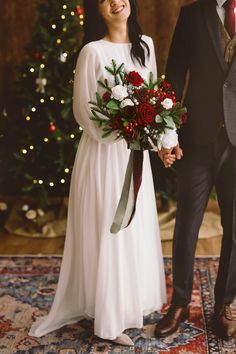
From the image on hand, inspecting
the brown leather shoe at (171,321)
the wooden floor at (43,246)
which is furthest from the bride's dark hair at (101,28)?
the wooden floor at (43,246)

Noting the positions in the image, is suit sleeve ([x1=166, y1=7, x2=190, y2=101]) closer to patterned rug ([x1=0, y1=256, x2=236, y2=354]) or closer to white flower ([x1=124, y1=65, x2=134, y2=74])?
white flower ([x1=124, y1=65, x2=134, y2=74])

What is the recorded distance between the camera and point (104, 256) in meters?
2.86

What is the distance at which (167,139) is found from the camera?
8.54 ft

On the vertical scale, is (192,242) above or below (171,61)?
below

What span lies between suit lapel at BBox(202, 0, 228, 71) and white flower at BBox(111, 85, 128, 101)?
1.66 ft

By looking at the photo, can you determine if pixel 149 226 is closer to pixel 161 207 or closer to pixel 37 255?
pixel 37 255

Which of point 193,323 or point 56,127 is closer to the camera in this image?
point 193,323

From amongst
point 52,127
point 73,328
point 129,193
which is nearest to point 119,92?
point 129,193

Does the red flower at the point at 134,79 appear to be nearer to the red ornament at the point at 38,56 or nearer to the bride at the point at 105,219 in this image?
the bride at the point at 105,219

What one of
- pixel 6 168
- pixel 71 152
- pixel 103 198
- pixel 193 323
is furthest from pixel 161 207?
pixel 103 198

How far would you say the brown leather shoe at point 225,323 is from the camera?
3.05 metres

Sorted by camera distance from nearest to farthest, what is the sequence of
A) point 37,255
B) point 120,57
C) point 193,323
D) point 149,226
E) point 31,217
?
point 120,57, point 149,226, point 193,323, point 37,255, point 31,217

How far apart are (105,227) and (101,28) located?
0.98m

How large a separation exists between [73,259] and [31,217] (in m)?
1.70
